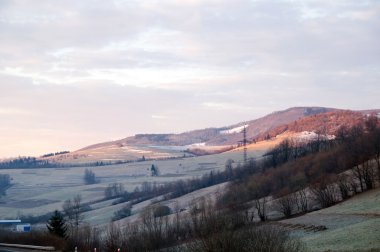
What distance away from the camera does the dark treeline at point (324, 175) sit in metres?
104

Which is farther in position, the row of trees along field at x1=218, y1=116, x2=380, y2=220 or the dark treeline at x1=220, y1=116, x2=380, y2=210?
the dark treeline at x1=220, y1=116, x2=380, y2=210

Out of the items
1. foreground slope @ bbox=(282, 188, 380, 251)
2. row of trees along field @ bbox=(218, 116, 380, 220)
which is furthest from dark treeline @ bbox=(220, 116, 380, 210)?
foreground slope @ bbox=(282, 188, 380, 251)

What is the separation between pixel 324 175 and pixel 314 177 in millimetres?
7894

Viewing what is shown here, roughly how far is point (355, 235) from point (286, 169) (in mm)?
103397

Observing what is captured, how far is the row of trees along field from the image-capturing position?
104062mm

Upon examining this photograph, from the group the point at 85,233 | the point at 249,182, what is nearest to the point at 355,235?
the point at 85,233

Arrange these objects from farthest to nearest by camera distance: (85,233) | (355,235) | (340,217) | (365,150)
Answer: (365,150)
(85,233)
(340,217)
(355,235)

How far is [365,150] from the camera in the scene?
403 ft

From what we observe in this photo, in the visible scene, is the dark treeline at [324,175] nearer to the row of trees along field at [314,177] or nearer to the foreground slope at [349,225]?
the row of trees along field at [314,177]

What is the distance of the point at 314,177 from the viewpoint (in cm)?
13138

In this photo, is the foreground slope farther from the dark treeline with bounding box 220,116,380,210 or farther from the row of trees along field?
the row of trees along field

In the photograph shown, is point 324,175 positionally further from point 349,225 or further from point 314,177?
point 349,225

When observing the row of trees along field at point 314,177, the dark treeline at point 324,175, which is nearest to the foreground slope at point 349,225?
the dark treeline at point 324,175

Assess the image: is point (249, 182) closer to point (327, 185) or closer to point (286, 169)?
point (286, 169)
